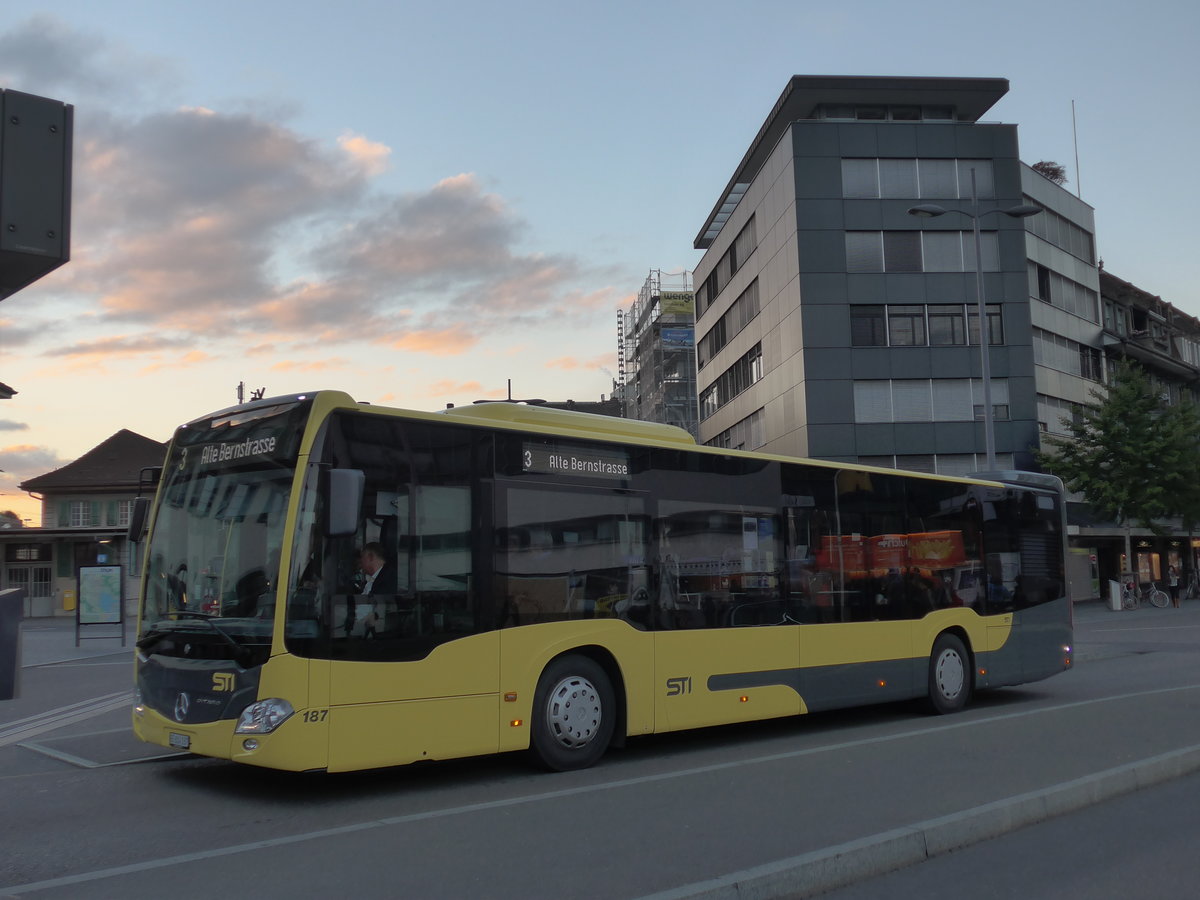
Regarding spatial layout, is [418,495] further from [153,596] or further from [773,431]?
[773,431]

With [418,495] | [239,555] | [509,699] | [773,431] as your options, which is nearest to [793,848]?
[509,699]

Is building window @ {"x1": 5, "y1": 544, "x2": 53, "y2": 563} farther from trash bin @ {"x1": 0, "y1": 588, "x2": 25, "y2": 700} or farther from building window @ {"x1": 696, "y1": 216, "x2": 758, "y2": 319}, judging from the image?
trash bin @ {"x1": 0, "y1": 588, "x2": 25, "y2": 700}

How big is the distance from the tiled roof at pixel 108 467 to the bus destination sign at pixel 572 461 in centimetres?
5800

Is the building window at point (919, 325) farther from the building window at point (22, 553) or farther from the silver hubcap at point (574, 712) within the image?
the building window at point (22, 553)

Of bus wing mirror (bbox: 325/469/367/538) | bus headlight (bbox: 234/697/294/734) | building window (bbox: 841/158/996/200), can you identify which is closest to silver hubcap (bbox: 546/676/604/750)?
bus headlight (bbox: 234/697/294/734)

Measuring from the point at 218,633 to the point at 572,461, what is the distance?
321 centimetres

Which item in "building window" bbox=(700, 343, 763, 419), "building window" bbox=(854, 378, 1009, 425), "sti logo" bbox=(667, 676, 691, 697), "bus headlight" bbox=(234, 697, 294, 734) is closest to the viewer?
"bus headlight" bbox=(234, 697, 294, 734)

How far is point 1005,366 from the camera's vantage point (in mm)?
43344

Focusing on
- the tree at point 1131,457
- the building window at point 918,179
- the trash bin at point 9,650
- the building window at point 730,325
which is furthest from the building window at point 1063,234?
the trash bin at point 9,650

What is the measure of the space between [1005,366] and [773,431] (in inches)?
360

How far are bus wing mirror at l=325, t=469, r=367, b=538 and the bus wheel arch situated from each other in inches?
90.1

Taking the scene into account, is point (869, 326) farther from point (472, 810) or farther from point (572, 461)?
point (472, 810)

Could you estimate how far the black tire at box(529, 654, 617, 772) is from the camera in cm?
910

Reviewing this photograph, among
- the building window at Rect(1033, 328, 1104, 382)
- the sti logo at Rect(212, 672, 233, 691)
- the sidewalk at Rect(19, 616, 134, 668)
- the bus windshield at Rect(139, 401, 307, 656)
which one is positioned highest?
the building window at Rect(1033, 328, 1104, 382)
